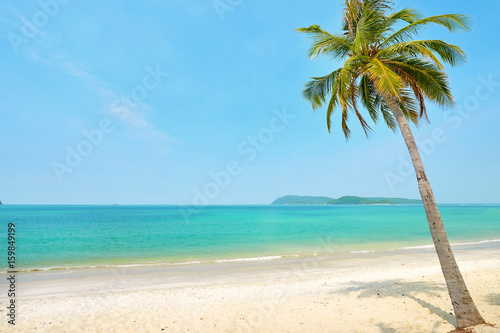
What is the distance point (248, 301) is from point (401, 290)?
5.00m

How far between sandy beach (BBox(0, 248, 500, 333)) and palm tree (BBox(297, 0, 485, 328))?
6.03 feet

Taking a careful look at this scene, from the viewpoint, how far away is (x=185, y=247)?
947 inches

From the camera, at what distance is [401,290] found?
28.2 feet

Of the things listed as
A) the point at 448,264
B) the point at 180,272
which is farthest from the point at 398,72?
the point at 180,272

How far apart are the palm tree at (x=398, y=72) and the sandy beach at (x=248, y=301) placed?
1.84m

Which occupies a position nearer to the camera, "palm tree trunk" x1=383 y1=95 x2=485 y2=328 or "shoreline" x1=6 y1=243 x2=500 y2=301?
"palm tree trunk" x1=383 y1=95 x2=485 y2=328

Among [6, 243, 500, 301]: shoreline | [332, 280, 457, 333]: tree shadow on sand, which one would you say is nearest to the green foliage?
[332, 280, 457, 333]: tree shadow on sand

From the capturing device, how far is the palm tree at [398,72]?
5.46 meters

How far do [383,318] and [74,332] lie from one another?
766cm

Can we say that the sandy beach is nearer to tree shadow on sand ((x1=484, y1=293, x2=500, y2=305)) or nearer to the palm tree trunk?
tree shadow on sand ((x1=484, y1=293, x2=500, y2=305))

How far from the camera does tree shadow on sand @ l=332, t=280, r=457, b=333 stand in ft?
23.1

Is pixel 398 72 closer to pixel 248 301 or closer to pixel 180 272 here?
pixel 248 301

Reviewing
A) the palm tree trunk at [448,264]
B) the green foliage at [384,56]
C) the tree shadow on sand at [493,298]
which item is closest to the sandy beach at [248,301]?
the tree shadow on sand at [493,298]

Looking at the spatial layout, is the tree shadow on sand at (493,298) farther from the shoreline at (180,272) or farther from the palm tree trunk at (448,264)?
the shoreline at (180,272)
